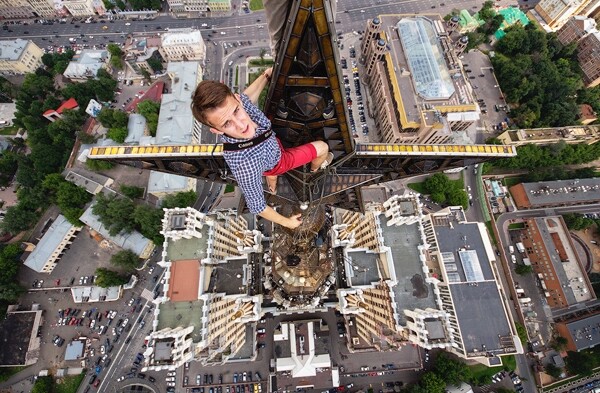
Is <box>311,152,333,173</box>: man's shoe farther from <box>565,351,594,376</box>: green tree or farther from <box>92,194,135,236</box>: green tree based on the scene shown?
<box>565,351,594,376</box>: green tree

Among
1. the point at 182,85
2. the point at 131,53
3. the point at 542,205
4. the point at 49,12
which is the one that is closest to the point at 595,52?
the point at 542,205

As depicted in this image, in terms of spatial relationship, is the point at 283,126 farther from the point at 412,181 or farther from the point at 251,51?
the point at 251,51

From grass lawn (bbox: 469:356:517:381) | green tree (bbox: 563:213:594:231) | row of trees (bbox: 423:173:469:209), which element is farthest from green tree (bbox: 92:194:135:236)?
green tree (bbox: 563:213:594:231)

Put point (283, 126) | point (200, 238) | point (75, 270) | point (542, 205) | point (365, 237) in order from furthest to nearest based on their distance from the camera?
point (542, 205) → point (75, 270) → point (365, 237) → point (200, 238) → point (283, 126)

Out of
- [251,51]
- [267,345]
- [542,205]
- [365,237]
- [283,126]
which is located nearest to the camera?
[283,126]

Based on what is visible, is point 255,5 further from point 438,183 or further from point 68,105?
point 438,183

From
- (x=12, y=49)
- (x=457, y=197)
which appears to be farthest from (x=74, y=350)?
(x=457, y=197)

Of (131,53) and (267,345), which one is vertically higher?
(131,53)
